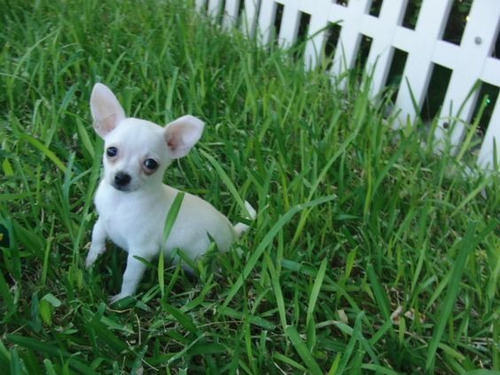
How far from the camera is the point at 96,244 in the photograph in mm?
1376

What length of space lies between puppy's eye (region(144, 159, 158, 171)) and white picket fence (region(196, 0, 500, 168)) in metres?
1.19

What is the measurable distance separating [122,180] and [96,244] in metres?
0.26

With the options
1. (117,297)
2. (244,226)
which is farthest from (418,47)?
(117,297)

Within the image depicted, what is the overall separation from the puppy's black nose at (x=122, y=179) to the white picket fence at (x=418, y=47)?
1.25 metres

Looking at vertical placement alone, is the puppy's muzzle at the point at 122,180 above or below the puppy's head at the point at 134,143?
below

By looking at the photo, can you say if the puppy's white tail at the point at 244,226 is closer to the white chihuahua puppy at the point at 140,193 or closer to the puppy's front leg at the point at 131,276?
the white chihuahua puppy at the point at 140,193

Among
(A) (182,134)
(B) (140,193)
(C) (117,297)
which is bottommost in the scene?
(C) (117,297)

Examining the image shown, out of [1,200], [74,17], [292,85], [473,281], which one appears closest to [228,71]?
[292,85]

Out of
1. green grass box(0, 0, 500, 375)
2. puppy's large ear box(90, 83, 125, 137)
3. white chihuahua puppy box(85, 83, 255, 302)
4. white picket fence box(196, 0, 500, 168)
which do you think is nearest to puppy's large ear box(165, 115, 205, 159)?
white chihuahua puppy box(85, 83, 255, 302)

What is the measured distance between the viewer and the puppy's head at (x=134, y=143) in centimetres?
120

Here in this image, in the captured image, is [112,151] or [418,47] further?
[418,47]

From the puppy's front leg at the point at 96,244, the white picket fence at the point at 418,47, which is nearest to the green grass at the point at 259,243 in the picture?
the puppy's front leg at the point at 96,244

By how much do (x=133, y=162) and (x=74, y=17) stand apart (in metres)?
1.81

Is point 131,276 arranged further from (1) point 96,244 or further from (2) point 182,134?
(2) point 182,134
